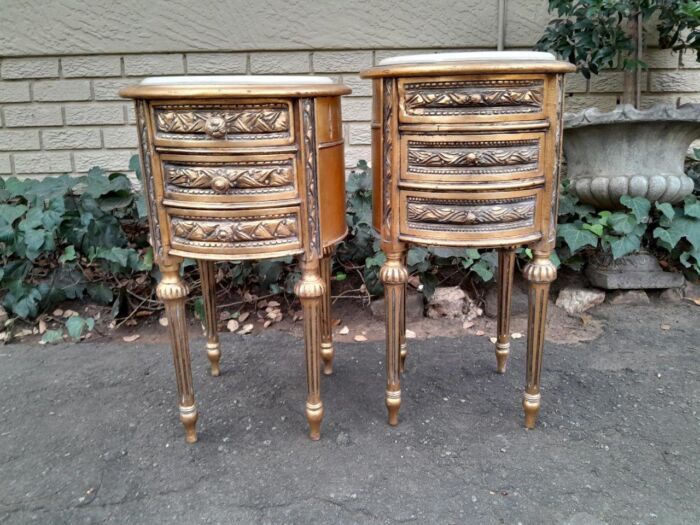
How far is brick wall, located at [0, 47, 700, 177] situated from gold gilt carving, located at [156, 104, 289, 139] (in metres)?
2.05

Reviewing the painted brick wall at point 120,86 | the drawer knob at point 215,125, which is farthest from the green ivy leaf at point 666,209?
the drawer knob at point 215,125

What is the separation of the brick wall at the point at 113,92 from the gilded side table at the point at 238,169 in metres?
1.83

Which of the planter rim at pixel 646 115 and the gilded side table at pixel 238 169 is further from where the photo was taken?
the planter rim at pixel 646 115

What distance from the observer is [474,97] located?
5.37ft

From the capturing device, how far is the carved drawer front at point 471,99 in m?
1.64

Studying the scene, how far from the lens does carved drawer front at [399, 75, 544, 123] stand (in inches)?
64.4

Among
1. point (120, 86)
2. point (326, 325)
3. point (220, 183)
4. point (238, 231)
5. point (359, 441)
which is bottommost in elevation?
point (359, 441)

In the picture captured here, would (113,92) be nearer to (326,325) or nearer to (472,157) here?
(326,325)

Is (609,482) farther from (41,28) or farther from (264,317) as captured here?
(41,28)

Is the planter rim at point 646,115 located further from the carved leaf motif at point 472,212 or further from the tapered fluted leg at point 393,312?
Result: the tapered fluted leg at point 393,312

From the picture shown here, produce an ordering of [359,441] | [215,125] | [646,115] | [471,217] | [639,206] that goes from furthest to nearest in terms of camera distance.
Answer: [639,206] → [646,115] → [359,441] → [471,217] → [215,125]

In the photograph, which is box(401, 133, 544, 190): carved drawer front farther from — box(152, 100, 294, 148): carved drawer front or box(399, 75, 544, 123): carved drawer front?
box(152, 100, 294, 148): carved drawer front

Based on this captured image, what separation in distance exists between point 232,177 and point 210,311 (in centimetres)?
91

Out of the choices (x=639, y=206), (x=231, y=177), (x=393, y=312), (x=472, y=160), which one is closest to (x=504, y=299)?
(x=393, y=312)
